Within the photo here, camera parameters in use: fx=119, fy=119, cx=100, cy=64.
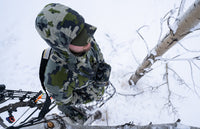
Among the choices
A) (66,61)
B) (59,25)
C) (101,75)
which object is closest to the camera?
(59,25)

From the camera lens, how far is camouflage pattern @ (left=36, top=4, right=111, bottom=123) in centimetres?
122

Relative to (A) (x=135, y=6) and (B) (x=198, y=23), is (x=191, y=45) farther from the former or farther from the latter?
(B) (x=198, y=23)

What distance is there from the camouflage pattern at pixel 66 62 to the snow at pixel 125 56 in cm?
250

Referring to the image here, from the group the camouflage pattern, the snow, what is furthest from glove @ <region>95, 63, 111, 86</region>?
the snow

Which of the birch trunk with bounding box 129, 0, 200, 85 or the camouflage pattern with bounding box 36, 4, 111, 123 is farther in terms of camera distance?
the birch trunk with bounding box 129, 0, 200, 85

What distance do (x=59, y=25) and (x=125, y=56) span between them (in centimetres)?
424

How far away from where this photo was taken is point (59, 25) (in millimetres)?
1202

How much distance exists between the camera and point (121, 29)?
218 inches

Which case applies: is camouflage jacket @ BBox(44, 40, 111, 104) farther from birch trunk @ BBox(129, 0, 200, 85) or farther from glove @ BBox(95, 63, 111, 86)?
→ birch trunk @ BBox(129, 0, 200, 85)

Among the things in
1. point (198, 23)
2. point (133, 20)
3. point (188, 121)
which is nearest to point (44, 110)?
point (198, 23)

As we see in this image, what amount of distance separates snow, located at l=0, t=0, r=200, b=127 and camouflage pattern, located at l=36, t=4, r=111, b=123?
8.19 ft

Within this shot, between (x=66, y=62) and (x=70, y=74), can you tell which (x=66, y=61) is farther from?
(x=70, y=74)

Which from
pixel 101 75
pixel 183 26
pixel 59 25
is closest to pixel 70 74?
pixel 101 75

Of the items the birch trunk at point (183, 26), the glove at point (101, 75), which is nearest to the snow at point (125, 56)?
the birch trunk at point (183, 26)
